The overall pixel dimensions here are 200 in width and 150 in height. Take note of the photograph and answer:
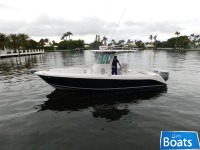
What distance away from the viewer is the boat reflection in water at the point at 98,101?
10.6 m

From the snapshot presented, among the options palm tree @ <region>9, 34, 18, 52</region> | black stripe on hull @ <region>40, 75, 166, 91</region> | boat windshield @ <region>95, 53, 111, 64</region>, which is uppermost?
palm tree @ <region>9, 34, 18, 52</region>

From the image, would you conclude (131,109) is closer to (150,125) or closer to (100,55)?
(150,125)

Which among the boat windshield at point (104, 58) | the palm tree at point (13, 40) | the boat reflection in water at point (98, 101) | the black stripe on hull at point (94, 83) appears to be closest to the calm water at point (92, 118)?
the boat reflection in water at point (98, 101)

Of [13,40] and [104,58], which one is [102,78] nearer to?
[104,58]

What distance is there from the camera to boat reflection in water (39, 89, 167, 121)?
34.7ft

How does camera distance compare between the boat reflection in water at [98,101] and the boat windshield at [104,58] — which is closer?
the boat reflection in water at [98,101]

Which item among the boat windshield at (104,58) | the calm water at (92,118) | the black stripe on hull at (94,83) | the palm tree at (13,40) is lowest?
the calm water at (92,118)

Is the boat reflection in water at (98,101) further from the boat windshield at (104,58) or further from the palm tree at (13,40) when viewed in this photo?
the palm tree at (13,40)

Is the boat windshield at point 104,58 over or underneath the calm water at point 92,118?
over

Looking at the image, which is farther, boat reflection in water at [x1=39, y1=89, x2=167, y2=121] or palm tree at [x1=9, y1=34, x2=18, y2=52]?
palm tree at [x1=9, y1=34, x2=18, y2=52]

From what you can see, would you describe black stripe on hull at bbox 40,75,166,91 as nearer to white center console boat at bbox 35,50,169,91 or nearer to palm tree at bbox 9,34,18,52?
white center console boat at bbox 35,50,169,91

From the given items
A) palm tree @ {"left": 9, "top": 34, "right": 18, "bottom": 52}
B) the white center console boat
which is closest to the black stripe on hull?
the white center console boat

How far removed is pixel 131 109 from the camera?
10961 millimetres

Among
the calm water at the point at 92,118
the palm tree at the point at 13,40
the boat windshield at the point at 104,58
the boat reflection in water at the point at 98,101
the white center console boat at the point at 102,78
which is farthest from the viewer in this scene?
the palm tree at the point at 13,40
